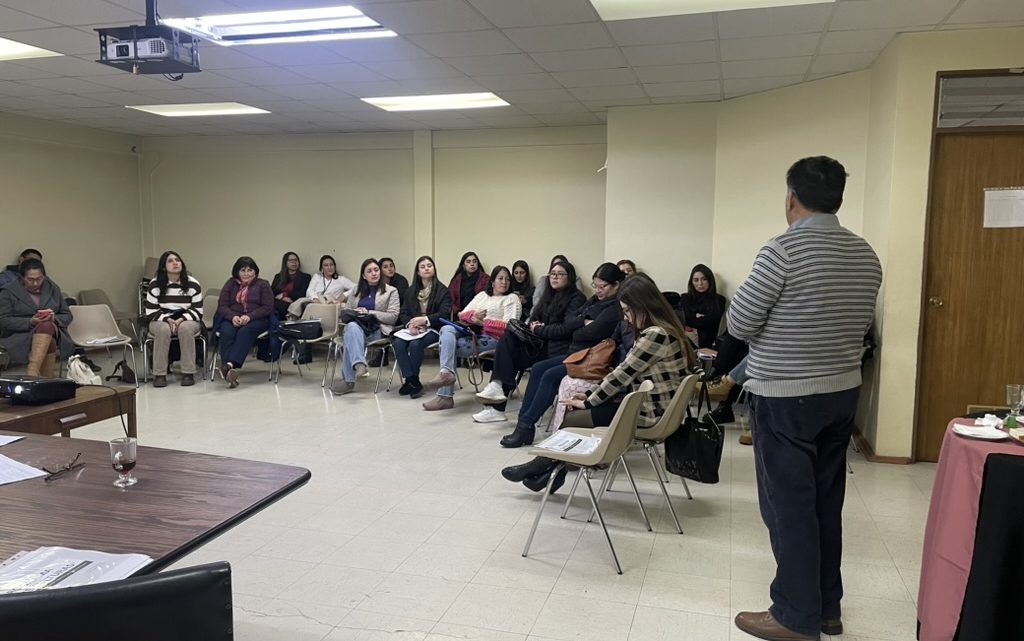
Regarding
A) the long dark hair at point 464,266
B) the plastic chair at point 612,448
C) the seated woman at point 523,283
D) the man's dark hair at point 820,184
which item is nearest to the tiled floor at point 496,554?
the plastic chair at point 612,448

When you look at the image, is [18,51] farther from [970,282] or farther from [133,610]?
[970,282]

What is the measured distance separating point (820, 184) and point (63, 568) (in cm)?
228

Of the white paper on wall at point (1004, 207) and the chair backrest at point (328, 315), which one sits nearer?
the white paper on wall at point (1004, 207)

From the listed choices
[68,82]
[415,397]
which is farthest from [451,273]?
[68,82]

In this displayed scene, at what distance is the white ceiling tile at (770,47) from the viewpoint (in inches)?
189

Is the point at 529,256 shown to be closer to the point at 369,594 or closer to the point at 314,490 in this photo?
the point at 314,490

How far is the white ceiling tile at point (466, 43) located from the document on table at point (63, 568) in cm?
394

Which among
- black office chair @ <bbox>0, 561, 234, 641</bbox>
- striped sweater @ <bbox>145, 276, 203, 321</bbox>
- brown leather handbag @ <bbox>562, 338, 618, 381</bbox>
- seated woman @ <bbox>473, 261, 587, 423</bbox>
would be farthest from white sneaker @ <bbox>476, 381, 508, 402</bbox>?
black office chair @ <bbox>0, 561, 234, 641</bbox>

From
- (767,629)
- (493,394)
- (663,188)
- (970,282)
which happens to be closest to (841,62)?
(970,282)

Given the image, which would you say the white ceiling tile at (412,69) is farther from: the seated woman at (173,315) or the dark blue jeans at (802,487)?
the dark blue jeans at (802,487)

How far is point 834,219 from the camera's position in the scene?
2.42m

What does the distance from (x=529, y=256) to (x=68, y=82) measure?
4.82m

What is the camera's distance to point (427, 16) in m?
4.31

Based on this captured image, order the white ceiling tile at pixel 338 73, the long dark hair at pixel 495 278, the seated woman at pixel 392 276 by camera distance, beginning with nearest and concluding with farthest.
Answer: the white ceiling tile at pixel 338 73 < the long dark hair at pixel 495 278 < the seated woman at pixel 392 276
